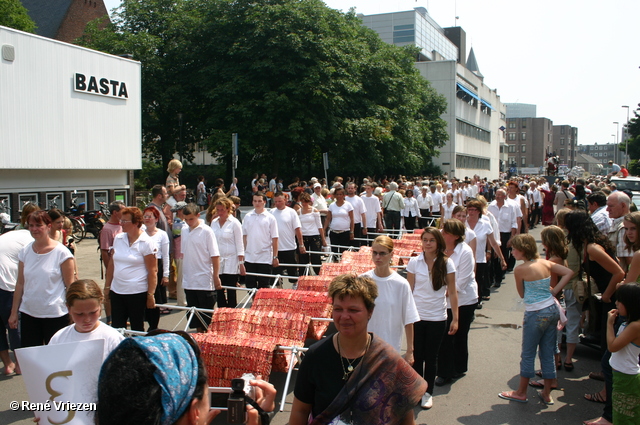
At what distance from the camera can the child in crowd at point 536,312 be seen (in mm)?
5312

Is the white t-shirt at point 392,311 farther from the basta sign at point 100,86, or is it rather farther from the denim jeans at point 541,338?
the basta sign at point 100,86

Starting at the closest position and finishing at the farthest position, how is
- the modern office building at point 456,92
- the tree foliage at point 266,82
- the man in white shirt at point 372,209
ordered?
the man in white shirt at point 372,209
the tree foliage at point 266,82
the modern office building at point 456,92

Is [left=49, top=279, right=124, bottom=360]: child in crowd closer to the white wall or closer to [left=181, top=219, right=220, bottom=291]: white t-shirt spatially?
[left=181, top=219, right=220, bottom=291]: white t-shirt

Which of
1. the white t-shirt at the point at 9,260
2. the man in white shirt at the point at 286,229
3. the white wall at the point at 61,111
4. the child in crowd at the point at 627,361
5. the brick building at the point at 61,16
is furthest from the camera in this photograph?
the brick building at the point at 61,16

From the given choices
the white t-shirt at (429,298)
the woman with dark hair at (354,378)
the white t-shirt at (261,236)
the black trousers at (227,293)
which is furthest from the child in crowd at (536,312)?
the black trousers at (227,293)

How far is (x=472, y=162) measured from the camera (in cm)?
7288

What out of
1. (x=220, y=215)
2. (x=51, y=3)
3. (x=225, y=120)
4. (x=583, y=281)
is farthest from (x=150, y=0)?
(x=583, y=281)

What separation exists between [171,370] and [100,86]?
2115 cm

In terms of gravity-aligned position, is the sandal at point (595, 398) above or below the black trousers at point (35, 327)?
below

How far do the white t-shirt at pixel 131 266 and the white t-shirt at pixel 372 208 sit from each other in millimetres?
8295

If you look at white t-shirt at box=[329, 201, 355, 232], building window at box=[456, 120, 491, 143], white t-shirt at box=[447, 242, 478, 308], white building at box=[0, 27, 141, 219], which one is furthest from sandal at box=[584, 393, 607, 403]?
building window at box=[456, 120, 491, 143]

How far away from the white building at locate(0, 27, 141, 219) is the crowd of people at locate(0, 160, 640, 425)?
35.8ft

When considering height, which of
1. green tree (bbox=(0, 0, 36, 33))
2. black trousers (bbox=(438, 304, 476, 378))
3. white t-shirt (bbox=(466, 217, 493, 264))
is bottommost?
black trousers (bbox=(438, 304, 476, 378))

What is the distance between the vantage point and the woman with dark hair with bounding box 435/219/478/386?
591 cm
